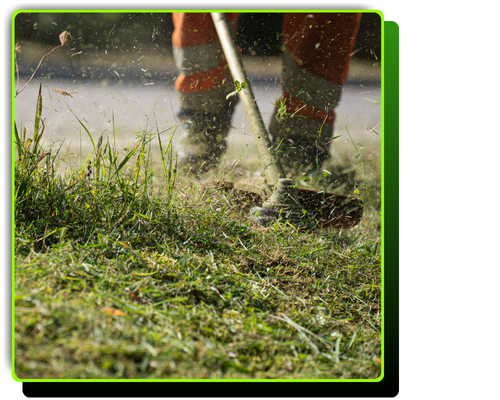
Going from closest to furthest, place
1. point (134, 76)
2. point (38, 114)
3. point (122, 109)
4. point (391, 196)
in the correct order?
point (391, 196) < point (38, 114) < point (122, 109) < point (134, 76)

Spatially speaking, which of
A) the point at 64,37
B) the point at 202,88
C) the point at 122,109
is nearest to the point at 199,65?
the point at 202,88

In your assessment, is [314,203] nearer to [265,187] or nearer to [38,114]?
[265,187]

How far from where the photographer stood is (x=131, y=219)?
1.33m

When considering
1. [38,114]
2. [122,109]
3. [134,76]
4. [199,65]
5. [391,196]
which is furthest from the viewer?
[199,65]

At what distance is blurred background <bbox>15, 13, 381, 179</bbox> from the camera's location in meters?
1.43

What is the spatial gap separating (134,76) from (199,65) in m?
0.42

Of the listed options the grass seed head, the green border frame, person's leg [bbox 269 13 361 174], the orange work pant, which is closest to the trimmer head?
person's leg [bbox 269 13 361 174]

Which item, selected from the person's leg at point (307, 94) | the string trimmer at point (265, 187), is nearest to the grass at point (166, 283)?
the string trimmer at point (265, 187)

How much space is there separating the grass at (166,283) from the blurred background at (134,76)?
13 cm

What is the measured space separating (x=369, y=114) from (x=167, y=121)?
3.14 feet

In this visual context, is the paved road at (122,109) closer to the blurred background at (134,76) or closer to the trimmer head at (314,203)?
the blurred background at (134,76)

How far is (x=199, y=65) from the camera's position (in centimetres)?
202

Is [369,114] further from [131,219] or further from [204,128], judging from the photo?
[131,219]

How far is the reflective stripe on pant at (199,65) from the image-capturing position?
6.42ft
